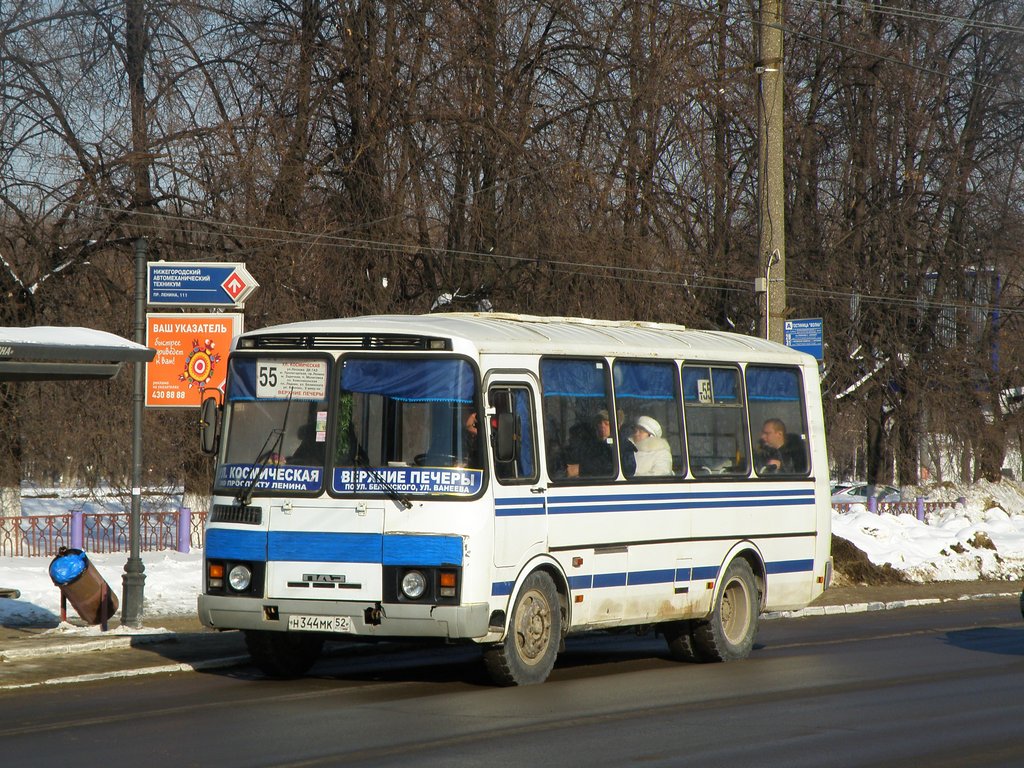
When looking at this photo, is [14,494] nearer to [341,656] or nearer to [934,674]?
[341,656]

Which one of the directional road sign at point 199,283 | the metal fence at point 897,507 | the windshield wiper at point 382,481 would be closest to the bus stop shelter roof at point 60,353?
the directional road sign at point 199,283

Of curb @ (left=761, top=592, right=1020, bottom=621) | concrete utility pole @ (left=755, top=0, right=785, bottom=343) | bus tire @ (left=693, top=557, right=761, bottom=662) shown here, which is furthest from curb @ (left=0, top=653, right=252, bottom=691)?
concrete utility pole @ (left=755, top=0, right=785, bottom=343)

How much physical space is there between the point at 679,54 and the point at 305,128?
7.80 meters

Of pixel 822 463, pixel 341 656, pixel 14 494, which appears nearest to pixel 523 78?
pixel 14 494

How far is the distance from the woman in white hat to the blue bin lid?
223 inches

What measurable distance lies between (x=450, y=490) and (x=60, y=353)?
14.1 ft

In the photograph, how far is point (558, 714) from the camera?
35.4 feet

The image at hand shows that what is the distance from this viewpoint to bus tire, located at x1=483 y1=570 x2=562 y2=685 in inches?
477

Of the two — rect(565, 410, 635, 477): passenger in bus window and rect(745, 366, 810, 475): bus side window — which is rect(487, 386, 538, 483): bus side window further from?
rect(745, 366, 810, 475): bus side window

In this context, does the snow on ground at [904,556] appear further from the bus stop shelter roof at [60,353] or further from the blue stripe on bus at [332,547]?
the blue stripe on bus at [332,547]

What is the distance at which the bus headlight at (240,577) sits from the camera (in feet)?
39.7

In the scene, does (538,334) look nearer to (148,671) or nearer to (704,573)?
(704,573)

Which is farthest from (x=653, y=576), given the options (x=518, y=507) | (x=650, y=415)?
(x=518, y=507)

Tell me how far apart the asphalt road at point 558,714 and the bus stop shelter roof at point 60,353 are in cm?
308
